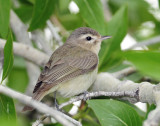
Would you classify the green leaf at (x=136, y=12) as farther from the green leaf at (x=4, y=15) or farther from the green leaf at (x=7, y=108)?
the green leaf at (x=7, y=108)

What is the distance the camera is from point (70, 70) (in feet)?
14.8

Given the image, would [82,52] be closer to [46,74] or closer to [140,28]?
[46,74]

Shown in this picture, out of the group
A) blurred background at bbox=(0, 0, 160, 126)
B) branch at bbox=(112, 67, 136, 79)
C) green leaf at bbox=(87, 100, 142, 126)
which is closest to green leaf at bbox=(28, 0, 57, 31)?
blurred background at bbox=(0, 0, 160, 126)

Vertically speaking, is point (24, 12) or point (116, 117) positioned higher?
point (24, 12)

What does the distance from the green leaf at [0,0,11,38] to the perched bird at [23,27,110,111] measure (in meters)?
0.72

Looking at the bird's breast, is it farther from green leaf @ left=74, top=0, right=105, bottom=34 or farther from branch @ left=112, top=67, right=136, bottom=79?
→ green leaf @ left=74, top=0, right=105, bottom=34

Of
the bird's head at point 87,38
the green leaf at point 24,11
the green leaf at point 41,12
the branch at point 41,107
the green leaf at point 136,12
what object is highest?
the green leaf at point 136,12

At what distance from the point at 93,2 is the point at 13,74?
1847mm

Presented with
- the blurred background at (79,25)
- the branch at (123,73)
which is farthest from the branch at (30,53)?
the branch at (123,73)

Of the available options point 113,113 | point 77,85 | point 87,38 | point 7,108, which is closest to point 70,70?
point 77,85

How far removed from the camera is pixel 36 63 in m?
4.96

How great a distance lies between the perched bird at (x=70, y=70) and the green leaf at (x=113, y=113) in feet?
3.41

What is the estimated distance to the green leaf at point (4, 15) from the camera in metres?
4.00

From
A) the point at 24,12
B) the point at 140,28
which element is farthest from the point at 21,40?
the point at 140,28
